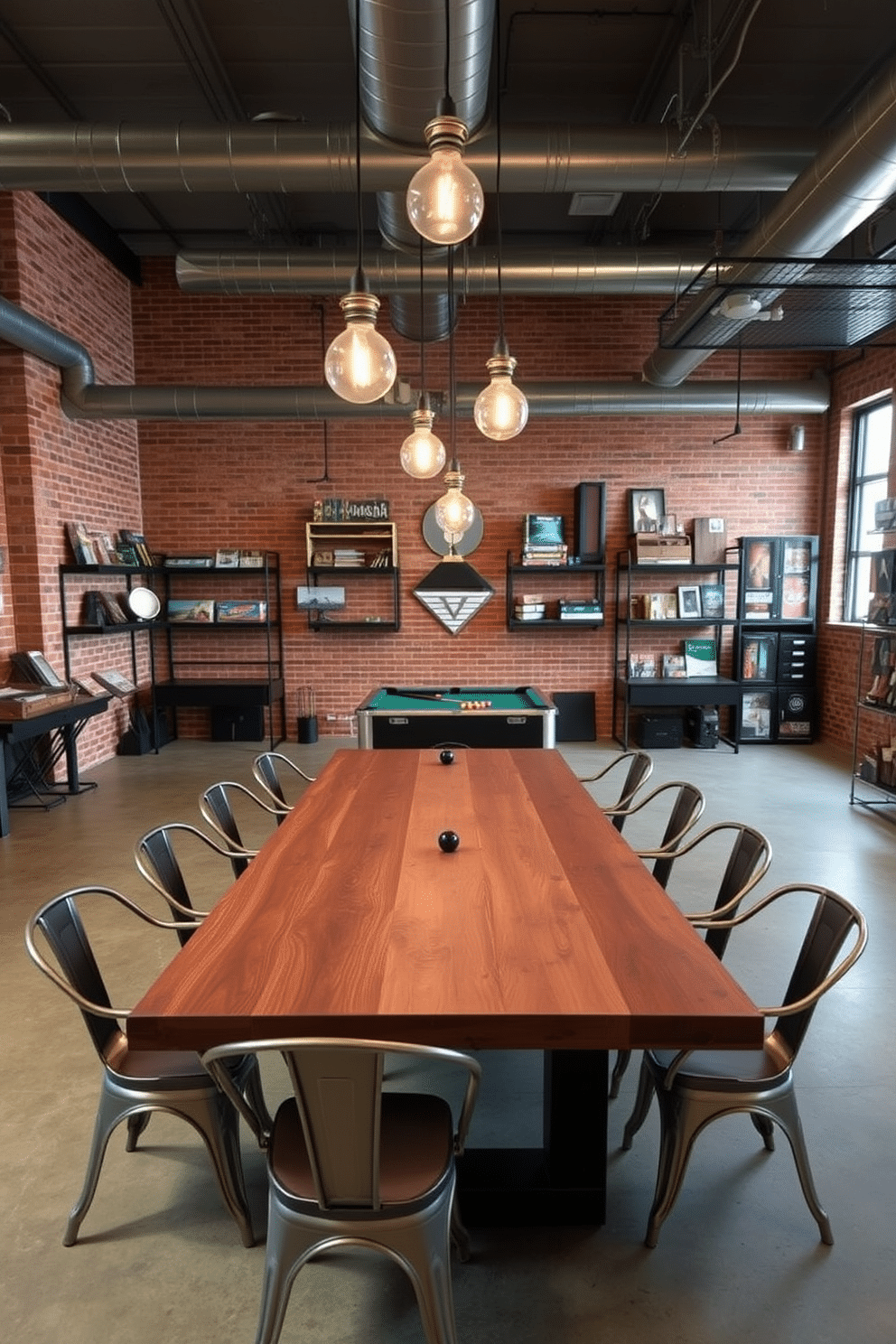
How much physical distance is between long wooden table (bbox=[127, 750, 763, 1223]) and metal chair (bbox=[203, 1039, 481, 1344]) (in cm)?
10

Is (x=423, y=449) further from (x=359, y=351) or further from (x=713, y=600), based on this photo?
(x=713, y=600)

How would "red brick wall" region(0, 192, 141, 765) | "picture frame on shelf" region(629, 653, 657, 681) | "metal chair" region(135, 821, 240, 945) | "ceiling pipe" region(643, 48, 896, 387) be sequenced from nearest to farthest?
"metal chair" region(135, 821, 240, 945) < "ceiling pipe" region(643, 48, 896, 387) < "red brick wall" region(0, 192, 141, 765) < "picture frame on shelf" region(629, 653, 657, 681)

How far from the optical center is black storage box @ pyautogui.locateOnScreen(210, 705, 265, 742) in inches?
293

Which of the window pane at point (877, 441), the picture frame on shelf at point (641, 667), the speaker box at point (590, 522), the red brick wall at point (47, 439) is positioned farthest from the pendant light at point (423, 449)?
the window pane at point (877, 441)

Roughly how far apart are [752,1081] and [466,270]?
4848 mm

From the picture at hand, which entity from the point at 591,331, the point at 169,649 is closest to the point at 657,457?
the point at 591,331

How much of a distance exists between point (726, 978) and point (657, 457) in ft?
21.7

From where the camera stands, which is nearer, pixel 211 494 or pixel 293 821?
pixel 293 821

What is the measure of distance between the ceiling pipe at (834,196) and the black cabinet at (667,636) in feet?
10.0

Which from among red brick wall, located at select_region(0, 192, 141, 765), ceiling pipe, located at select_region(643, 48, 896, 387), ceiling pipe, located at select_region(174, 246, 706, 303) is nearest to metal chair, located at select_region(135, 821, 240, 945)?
ceiling pipe, located at select_region(643, 48, 896, 387)

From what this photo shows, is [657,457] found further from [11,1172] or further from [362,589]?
[11,1172]

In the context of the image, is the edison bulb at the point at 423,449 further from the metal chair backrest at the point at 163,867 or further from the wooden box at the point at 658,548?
the wooden box at the point at 658,548

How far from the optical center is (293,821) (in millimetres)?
2469

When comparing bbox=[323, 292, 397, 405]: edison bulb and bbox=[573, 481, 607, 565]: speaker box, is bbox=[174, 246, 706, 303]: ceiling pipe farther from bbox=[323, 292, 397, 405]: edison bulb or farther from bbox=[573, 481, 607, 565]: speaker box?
bbox=[323, 292, 397, 405]: edison bulb
